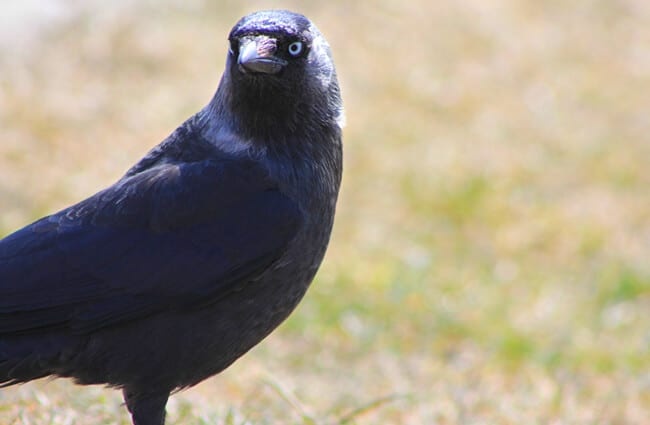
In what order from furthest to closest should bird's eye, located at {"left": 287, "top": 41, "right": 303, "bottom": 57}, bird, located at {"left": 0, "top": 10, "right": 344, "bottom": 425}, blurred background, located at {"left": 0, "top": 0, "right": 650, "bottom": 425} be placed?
blurred background, located at {"left": 0, "top": 0, "right": 650, "bottom": 425}, bird's eye, located at {"left": 287, "top": 41, "right": 303, "bottom": 57}, bird, located at {"left": 0, "top": 10, "right": 344, "bottom": 425}

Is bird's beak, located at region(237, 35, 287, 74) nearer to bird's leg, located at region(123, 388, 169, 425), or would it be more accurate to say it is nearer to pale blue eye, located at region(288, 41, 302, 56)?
pale blue eye, located at region(288, 41, 302, 56)

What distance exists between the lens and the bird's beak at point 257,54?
157 inches

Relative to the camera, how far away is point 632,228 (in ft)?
27.1

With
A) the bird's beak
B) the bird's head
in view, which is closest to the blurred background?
the bird's head

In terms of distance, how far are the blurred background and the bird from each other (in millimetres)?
575

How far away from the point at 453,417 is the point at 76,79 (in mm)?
4041

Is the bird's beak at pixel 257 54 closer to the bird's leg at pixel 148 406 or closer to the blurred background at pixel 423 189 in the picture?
the bird's leg at pixel 148 406

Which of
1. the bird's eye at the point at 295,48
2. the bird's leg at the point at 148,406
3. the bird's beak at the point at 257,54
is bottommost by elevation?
the bird's leg at the point at 148,406

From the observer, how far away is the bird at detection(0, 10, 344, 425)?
398 centimetres

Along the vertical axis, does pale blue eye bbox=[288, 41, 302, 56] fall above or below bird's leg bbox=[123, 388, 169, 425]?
above

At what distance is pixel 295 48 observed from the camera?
415 centimetres

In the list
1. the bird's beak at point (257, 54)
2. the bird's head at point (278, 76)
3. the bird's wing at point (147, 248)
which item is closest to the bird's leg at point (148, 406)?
the bird's wing at point (147, 248)

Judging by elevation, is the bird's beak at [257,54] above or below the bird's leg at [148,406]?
above

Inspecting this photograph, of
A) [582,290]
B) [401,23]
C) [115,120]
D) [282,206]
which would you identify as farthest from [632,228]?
[282,206]
